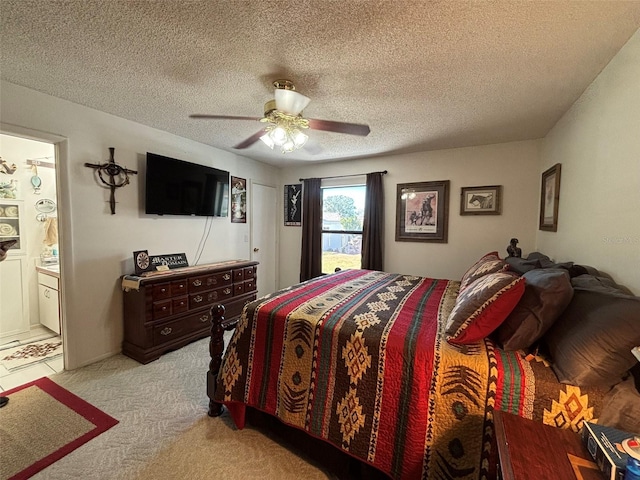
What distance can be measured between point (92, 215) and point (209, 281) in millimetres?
1300

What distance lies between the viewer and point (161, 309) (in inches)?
106

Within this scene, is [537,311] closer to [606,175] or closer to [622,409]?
[622,409]

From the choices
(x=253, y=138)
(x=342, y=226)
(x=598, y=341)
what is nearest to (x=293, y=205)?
(x=342, y=226)

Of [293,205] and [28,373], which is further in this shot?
[293,205]

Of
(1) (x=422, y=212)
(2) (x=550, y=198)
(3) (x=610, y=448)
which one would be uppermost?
(2) (x=550, y=198)

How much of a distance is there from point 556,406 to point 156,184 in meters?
3.57

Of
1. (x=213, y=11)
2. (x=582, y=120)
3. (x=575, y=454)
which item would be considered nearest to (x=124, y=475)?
(x=575, y=454)

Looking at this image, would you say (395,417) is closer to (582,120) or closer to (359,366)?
(359,366)

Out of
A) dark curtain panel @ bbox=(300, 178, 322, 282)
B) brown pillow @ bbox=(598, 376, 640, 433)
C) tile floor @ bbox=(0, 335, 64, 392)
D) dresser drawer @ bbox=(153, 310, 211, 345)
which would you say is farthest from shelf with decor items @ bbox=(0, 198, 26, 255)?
brown pillow @ bbox=(598, 376, 640, 433)

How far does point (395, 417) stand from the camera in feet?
4.12

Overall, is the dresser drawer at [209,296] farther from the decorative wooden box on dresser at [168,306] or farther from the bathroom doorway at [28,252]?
the bathroom doorway at [28,252]

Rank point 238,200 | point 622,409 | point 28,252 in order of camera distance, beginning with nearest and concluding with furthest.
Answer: point 622,409 < point 28,252 < point 238,200

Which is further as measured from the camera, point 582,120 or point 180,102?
point 180,102

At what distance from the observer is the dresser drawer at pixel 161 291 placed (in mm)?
2639
